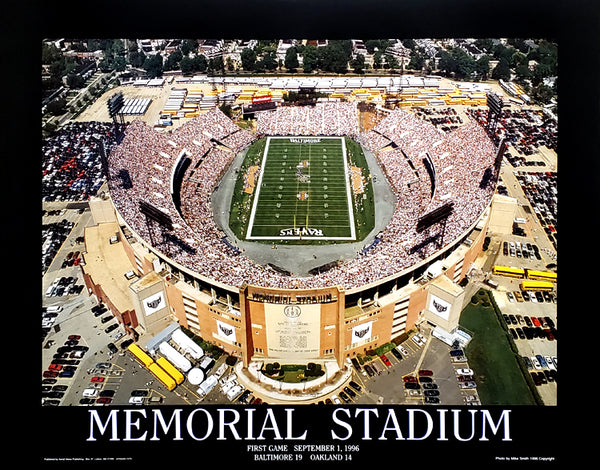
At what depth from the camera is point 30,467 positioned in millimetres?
12664

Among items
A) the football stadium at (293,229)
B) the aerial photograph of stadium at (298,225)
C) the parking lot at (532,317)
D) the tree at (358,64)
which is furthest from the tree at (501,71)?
the parking lot at (532,317)

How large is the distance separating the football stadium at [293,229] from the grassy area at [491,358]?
1.28 metres

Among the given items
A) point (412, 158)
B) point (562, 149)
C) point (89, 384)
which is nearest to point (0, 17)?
point (89, 384)

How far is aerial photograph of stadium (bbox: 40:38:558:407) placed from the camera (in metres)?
18.3

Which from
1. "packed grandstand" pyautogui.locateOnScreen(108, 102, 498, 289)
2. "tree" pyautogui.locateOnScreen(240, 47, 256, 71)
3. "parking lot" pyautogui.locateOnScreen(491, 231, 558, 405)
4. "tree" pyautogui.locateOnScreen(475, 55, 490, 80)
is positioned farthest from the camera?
"tree" pyautogui.locateOnScreen(240, 47, 256, 71)

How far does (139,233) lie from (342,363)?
10748 millimetres

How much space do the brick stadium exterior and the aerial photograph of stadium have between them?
11cm

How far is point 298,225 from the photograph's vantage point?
92.1 feet

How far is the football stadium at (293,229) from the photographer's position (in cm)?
1873

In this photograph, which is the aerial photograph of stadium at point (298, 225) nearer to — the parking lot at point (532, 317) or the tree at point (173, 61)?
the parking lot at point (532, 317)

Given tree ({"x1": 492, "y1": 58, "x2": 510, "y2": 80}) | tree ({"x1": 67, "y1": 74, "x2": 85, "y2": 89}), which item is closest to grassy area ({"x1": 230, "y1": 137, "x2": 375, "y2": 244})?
tree ({"x1": 492, "y1": 58, "x2": 510, "y2": 80})

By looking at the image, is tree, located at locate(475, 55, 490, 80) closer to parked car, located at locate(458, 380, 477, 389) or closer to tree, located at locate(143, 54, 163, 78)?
parked car, located at locate(458, 380, 477, 389)

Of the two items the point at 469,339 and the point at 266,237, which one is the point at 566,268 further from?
the point at 266,237

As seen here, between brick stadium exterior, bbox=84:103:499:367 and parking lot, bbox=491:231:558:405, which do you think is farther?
parking lot, bbox=491:231:558:405
